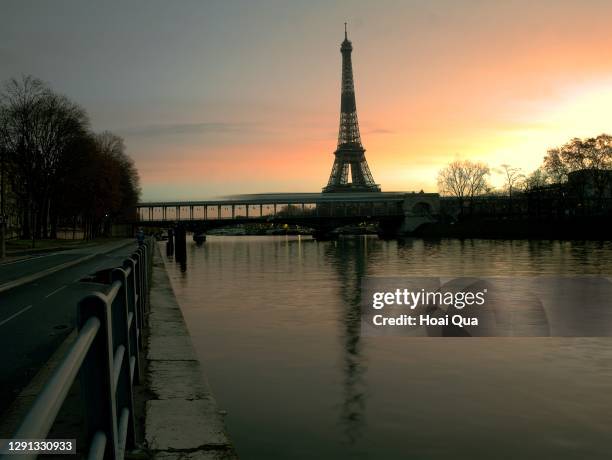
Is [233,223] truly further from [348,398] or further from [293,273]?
[348,398]

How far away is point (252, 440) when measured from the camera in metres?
9.17

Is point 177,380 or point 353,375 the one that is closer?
point 177,380

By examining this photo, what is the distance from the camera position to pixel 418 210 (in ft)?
536

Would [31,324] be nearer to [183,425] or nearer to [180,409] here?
[180,409]

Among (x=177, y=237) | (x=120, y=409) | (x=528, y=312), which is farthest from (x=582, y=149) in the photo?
(x=120, y=409)

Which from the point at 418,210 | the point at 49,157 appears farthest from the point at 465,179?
the point at 49,157

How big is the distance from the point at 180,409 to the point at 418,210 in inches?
6214

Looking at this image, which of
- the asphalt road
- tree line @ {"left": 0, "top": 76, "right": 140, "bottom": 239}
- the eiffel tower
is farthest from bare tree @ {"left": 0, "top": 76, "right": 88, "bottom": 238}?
the eiffel tower

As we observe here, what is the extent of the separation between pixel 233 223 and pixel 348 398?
136 m

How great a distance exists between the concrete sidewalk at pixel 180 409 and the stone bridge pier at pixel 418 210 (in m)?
147

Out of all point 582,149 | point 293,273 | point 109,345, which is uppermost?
point 582,149

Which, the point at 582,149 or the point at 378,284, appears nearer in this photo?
Result: the point at 378,284

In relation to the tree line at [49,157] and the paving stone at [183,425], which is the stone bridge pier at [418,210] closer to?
the tree line at [49,157]

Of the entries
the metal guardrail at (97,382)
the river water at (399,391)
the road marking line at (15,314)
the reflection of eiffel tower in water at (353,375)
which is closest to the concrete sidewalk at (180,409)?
the metal guardrail at (97,382)
